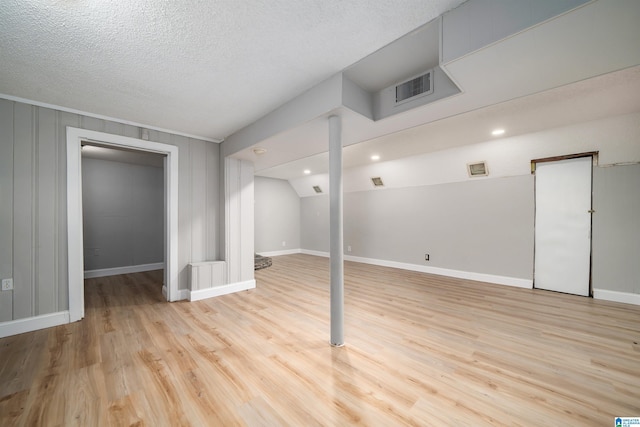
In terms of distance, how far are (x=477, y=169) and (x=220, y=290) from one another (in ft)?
16.9

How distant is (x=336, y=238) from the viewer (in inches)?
94.0

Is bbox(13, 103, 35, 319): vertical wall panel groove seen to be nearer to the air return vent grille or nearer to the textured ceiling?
the textured ceiling

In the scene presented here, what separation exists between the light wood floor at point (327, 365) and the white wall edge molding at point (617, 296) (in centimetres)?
24

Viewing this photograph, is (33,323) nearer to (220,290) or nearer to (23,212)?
(23,212)

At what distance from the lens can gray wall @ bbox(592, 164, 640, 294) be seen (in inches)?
131

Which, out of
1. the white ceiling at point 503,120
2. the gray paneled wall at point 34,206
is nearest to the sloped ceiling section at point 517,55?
the white ceiling at point 503,120

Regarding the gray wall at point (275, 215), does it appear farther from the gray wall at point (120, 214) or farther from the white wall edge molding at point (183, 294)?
the white wall edge molding at point (183, 294)

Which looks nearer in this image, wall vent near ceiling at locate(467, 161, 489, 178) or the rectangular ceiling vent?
the rectangular ceiling vent

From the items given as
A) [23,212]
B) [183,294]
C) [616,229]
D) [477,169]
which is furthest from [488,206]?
[23,212]

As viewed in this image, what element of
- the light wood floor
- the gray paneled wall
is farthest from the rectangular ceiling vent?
the gray paneled wall

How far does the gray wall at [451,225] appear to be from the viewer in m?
4.25

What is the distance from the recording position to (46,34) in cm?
171

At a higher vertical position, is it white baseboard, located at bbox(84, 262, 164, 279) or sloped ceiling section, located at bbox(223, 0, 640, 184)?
sloped ceiling section, located at bbox(223, 0, 640, 184)

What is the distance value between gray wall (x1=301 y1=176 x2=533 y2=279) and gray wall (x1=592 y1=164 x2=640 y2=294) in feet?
2.50
